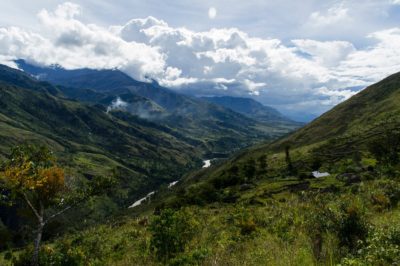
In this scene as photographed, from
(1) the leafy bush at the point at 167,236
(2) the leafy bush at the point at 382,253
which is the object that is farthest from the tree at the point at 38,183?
(2) the leafy bush at the point at 382,253

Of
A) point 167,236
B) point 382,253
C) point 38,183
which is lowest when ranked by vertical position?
point 167,236

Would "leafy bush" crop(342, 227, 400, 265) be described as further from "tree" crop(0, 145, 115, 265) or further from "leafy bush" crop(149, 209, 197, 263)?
"tree" crop(0, 145, 115, 265)

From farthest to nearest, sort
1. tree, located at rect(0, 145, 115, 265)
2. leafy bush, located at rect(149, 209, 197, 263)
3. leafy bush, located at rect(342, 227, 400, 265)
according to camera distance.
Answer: tree, located at rect(0, 145, 115, 265) → leafy bush, located at rect(149, 209, 197, 263) → leafy bush, located at rect(342, 227, 400, 265)

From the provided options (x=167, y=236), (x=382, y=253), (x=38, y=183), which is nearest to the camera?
(x=382, y=253)

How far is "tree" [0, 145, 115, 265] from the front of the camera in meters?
23.7

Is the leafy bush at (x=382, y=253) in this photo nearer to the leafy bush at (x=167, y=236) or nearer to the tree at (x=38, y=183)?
the leafy bush at (x=167, y=236)

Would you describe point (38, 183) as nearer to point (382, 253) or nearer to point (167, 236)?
point (167, 236)

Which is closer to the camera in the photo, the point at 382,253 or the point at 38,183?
the point at 382,253

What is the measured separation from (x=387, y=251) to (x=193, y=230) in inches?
668

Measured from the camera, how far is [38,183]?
24.7 meters

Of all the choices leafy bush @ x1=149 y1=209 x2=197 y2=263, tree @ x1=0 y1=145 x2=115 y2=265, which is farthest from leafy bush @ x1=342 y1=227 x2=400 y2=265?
tree @ x1=0 y1=145 x2=115 y2=265

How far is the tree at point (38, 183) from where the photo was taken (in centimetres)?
2373

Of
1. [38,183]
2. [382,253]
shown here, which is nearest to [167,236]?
[38,183]

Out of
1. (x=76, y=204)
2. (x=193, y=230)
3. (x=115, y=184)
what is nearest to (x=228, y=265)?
(x=193, y=230)
